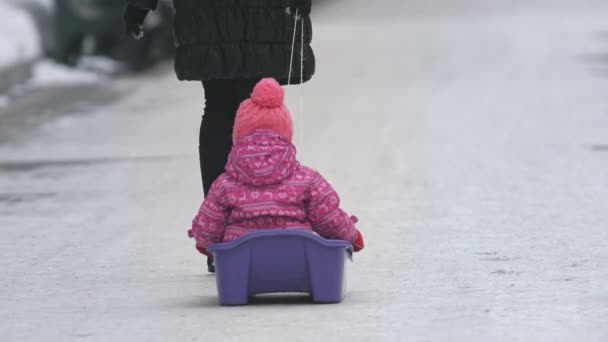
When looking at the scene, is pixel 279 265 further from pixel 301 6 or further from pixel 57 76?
pixel 57 76

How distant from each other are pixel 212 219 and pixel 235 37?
942mm

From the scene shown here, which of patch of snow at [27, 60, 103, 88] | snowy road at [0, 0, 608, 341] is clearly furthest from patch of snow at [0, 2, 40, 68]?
snowy road at [0, 0, 608, 341]

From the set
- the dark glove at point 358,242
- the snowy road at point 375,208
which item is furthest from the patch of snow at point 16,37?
the dark glove at point 358,242

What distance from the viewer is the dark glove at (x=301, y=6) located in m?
6.68

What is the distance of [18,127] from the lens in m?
14.2

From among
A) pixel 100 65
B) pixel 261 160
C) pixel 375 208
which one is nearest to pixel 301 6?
pixel 261 160

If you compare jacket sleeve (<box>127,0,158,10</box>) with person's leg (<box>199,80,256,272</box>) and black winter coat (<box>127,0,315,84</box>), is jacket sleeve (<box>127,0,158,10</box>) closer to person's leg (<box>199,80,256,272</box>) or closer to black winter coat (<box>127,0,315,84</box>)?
black winter coat (<box>127,0,315,84</box>)

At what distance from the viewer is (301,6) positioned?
263 inches

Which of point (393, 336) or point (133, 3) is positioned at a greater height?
point (133, 3)

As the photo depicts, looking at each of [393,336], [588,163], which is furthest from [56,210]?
[393,336]

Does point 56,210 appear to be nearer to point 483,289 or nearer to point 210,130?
point 210,130

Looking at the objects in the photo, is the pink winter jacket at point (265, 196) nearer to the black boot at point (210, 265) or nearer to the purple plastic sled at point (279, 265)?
the purple plastic sled at point (279, 265)

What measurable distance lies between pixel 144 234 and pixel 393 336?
3.06m

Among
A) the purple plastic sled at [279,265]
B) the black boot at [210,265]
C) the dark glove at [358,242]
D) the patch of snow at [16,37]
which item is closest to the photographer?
the purple plastic sled at [279,265]
